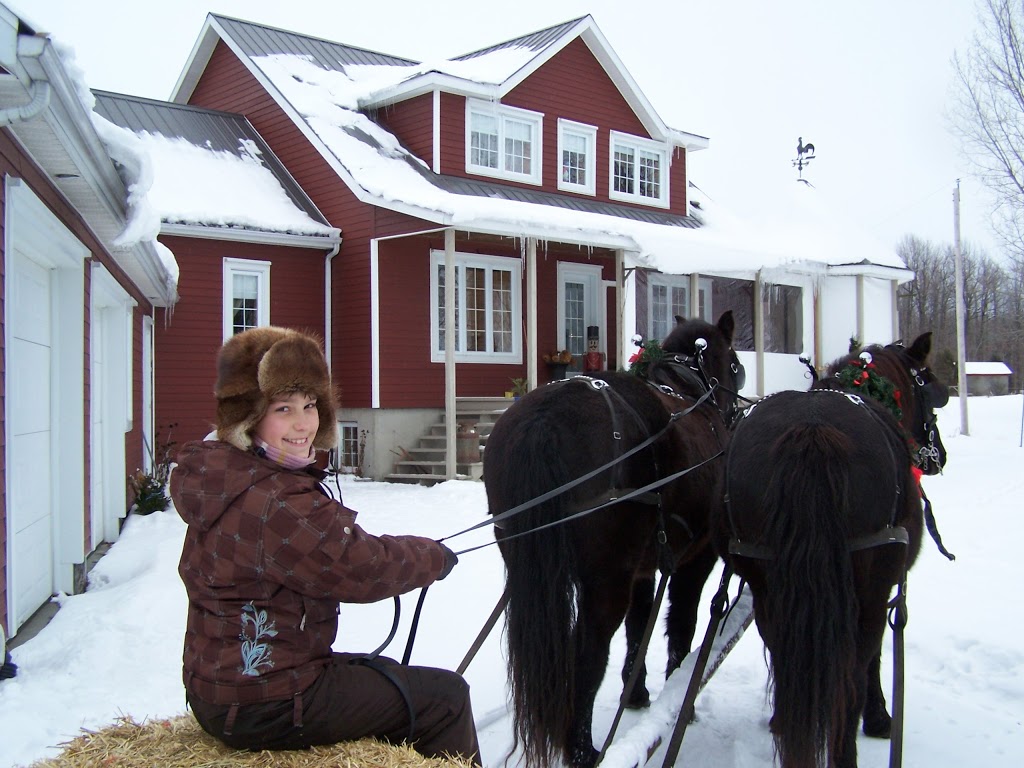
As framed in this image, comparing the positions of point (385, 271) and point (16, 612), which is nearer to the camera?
point (16, 612)

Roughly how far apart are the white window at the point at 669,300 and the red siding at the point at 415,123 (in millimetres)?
4900

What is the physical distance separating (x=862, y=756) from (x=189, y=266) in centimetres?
1191

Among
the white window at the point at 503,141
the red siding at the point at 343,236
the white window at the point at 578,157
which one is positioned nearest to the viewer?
the red siding at the point at 343,236

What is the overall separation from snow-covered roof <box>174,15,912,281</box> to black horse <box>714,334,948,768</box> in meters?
9.09

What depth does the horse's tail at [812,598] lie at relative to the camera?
311 centimetres


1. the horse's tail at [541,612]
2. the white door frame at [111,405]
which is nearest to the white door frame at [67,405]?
the white door frame at [111,405]

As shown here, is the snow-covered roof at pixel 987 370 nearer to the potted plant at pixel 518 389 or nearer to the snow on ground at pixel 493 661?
the potted plant at pixel 518 389

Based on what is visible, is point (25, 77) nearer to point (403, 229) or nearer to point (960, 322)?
point (403, 229)

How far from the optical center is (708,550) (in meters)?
4.81

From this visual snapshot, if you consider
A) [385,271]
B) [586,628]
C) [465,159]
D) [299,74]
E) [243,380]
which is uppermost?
[299,74]

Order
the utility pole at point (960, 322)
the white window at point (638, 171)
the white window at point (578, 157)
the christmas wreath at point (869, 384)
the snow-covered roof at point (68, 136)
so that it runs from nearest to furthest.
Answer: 1. the snow-covered roof at point (68, 136)
2. the christmas wreath at point (869, 384)
3. the white window at point (578, 157)
4. the white window at point (638, 171)
5. the utility pole at point (960, 322)

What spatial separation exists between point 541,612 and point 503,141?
13.6 metres

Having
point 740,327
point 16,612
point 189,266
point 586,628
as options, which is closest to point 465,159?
point 189,266

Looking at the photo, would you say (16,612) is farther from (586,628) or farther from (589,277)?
(589,277)
